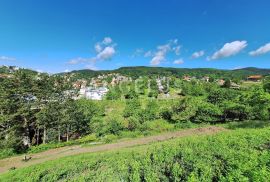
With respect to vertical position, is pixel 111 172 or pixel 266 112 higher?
pixel 111 172

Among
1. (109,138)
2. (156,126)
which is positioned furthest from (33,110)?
(156,126)

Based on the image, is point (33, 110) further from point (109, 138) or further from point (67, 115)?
point (109, 138)

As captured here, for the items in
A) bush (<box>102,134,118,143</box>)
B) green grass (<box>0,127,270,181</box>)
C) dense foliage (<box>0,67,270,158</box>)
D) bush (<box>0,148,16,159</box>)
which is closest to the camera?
green grass (<box>0,127,270,181</box>)

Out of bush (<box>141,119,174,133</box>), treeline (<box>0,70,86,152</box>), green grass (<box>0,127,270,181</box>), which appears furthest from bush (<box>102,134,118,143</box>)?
green grass (<box>0,127,270,181</box>)

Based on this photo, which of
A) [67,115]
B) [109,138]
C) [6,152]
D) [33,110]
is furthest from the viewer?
[67,115]

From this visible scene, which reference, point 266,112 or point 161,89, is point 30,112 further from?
point 161,89

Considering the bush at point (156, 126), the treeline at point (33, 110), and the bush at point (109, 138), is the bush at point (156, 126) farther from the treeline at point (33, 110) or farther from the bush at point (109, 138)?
the treeline at point (33, 110)

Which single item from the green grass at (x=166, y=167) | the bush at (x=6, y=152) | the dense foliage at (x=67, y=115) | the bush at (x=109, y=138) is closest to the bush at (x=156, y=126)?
the dense foliage at (x=67, y=115)

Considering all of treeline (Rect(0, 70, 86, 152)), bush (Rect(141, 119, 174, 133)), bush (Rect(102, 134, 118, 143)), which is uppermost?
treeline (Rect(0, 70, 86, 152))

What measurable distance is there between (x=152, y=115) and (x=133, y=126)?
580cm

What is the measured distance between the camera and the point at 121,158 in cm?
919

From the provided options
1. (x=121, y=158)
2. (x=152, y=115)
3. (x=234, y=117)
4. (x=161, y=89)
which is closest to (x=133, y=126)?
(x=152, y=115)

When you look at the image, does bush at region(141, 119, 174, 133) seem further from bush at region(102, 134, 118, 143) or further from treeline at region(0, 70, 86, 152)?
treeline at region(0, 70, 86, 152)

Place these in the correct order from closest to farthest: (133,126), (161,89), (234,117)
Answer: (133,126)
(234,117)
(161,89)
